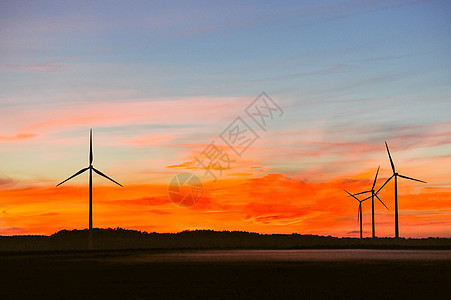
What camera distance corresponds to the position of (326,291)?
40.8 metres

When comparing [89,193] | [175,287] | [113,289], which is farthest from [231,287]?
[89,193]

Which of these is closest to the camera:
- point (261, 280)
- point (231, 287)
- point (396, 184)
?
Result: point (231, 287)

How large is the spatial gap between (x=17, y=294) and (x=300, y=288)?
15092 millimetres

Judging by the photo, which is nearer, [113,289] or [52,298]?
[52,298]

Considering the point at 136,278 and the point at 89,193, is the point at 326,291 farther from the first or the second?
the point at 89,193

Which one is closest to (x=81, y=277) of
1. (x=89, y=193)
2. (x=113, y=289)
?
(x=113, y=289)

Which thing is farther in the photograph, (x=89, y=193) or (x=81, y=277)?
(x=89, y=193)

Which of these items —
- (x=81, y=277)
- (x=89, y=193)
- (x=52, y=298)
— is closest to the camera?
(x=52, y=298)

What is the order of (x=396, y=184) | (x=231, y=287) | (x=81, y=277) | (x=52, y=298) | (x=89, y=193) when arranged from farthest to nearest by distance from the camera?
(x=396, y=184), (x=89, y=193), (x=81, y=277), (x=231, y=287), (x=52, y=298)

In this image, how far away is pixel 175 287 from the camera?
43.6 m

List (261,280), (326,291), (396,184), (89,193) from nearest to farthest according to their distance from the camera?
(326,291) < (261,280) < (89,193) < (396,184)

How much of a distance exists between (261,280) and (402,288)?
9749 millimetres

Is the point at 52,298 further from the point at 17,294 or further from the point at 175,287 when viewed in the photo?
the point at 175,287

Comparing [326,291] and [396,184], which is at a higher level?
[396,184]
